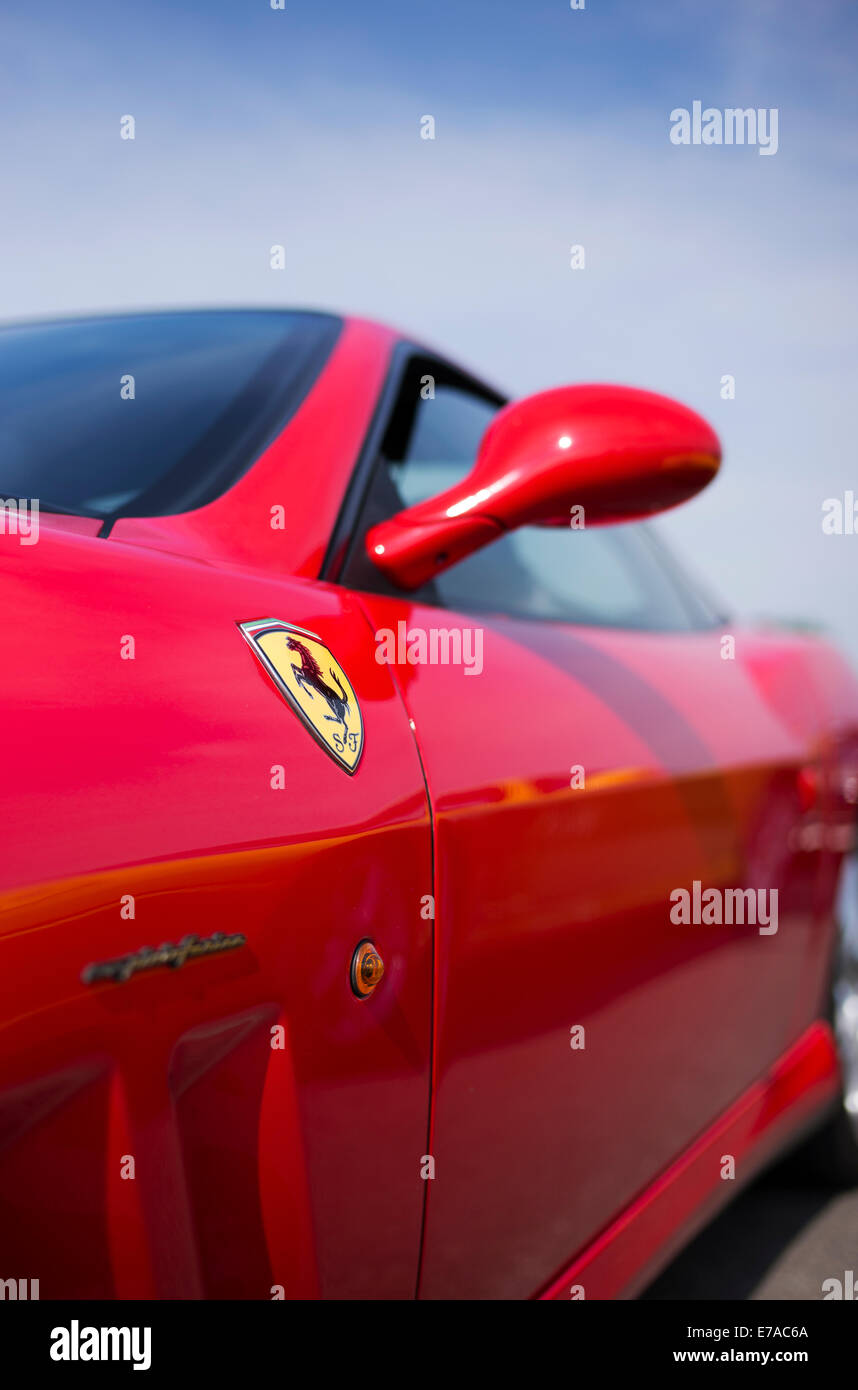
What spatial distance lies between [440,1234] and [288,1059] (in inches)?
13.5

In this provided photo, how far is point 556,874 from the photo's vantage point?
4.29 ft

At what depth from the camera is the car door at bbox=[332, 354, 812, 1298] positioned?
3.76ft

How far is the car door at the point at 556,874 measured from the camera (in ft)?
3.76

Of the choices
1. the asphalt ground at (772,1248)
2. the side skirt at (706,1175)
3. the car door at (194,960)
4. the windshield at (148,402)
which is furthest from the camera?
the asphalt ground at (772,1248)

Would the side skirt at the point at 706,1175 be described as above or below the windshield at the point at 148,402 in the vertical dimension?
below

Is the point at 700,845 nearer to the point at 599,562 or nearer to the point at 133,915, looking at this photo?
the point at 599,562

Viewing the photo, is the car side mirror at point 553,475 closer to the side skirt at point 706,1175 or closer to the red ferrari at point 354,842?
the red ferrari at point 354,842

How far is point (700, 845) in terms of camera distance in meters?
1.70

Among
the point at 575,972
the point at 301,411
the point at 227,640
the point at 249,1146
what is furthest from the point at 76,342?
the point at 249,1146

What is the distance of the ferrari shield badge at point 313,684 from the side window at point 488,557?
24 cm

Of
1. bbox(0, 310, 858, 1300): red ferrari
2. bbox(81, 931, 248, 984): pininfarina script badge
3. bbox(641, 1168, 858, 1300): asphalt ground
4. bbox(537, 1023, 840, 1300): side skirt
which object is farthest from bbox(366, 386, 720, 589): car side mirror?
bbox(641, 1168, 858, 1300): asphalt ground

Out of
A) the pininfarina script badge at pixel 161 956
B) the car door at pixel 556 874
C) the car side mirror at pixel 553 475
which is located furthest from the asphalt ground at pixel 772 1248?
the pininfarina script badge at pixel 161 956

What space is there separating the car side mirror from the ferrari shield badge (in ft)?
0.96

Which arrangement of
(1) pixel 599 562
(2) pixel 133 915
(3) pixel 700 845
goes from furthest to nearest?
(1) pixel 599 562 → (3) pixel 700 845 → (2) pixel 133 915
